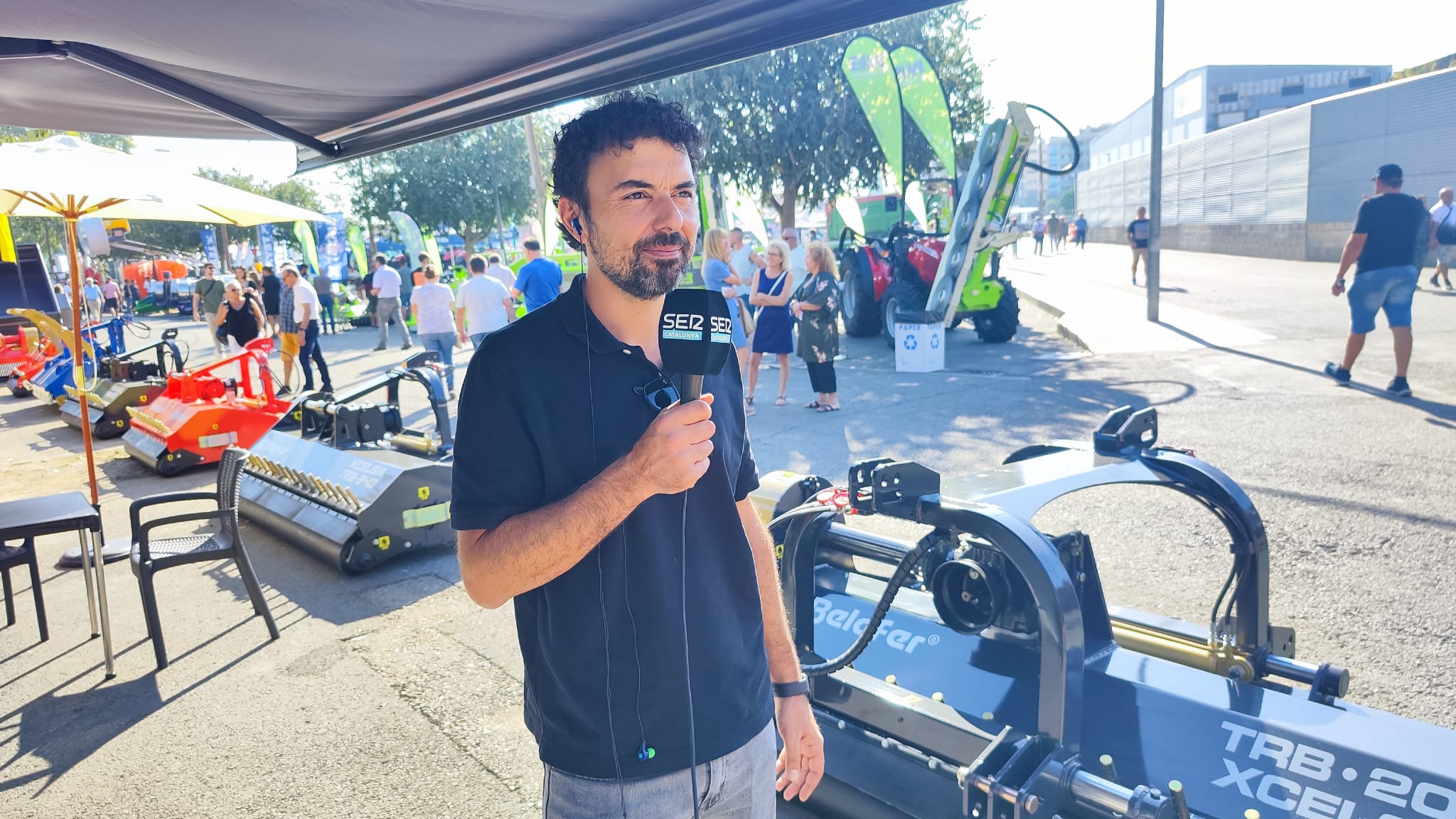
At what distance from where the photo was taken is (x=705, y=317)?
138cm

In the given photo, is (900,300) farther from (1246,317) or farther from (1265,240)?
(1265,240)

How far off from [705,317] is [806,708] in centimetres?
93

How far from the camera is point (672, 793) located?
1525 mm

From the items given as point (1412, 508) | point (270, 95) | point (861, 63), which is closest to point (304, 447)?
point (270, 95)

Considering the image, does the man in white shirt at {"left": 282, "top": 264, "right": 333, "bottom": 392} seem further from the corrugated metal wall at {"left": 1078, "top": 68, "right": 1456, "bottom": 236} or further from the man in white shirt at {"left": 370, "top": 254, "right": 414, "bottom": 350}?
the corrugated metal wall at {"left": 1078, "top": 68, "right": 1456, "bottom": 236}

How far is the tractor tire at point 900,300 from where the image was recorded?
13.3 meters

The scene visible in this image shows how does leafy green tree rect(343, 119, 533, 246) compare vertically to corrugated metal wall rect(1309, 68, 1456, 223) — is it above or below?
above

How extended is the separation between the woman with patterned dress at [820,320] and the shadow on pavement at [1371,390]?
5102 mm

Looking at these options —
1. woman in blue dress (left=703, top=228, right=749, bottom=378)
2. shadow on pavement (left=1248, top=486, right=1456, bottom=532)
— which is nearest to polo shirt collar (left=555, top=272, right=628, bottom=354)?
shadow on pavement (left=1248, top=486, right=1456, bottom=532)

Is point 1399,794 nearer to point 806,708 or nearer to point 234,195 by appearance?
point 806,708

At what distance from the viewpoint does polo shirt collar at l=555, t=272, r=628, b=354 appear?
1504mm

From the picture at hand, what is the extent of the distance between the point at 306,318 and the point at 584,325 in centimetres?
1227

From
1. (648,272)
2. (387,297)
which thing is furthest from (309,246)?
(648,272)

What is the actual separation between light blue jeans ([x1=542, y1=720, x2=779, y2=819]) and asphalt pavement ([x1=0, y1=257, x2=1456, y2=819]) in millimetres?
1877
